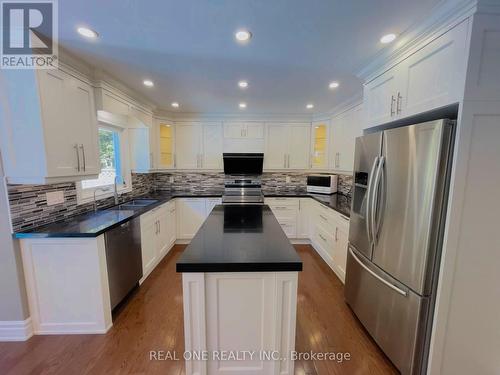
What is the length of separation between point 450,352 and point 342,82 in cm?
259

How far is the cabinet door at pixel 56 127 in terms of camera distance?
1.67m

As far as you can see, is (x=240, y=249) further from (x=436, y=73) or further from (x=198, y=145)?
(x=198, y=145)

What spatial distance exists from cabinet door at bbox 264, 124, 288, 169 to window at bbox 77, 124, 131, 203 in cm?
244

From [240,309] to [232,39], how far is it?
195 centimetres

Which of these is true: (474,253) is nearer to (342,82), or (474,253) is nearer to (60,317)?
(342,82)

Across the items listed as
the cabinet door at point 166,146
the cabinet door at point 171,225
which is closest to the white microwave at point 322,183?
the cabinet door at point 171,225

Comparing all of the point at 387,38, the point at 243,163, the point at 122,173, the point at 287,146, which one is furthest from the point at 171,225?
the point at 387,38

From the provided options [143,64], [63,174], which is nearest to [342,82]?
[143,64]

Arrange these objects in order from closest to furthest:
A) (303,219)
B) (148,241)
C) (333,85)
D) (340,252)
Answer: (333,85)
(340,252)
(148,241)
(303,219)

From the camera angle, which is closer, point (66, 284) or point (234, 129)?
point (66, 284)

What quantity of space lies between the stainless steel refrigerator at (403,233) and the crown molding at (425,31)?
60cm

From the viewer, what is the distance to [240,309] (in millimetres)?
1371

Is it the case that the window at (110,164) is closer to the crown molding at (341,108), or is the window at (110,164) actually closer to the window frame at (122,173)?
the window frame at (122,173)

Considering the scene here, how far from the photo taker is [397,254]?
1532 millimetres
